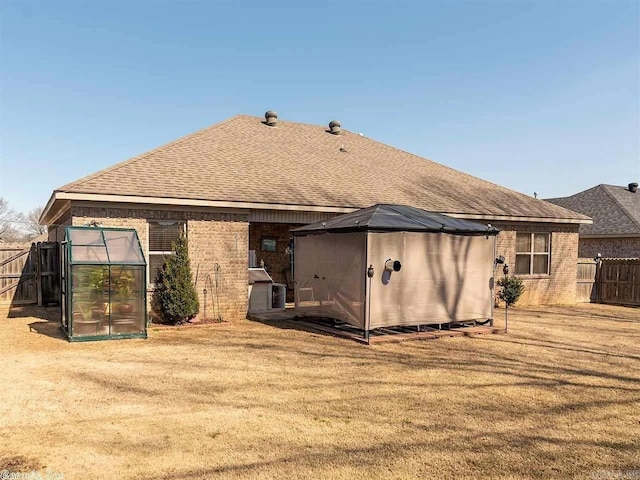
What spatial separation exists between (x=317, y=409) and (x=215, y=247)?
24.5ft

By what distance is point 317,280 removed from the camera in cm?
1128

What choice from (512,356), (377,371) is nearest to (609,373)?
(512,356)

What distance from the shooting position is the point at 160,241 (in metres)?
11.8

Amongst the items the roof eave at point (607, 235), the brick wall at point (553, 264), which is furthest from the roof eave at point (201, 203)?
the roof eave at point (607, 235)

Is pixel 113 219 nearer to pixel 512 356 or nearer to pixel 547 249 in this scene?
pixel 512 356

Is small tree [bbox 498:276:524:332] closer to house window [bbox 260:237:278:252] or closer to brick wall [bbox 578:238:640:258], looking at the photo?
house window [bbox 260:237:278:252]

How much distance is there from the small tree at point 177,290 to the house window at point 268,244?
19.2ft

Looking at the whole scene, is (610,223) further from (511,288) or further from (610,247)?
(511,288)

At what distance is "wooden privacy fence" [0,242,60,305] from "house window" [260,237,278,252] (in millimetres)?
6750

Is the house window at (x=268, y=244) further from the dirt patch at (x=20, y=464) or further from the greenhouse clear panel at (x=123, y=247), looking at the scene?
the dirt patch at (x=20, y=464)

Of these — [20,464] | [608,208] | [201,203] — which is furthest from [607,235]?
[20,464]

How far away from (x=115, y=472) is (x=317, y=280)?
7.59 m

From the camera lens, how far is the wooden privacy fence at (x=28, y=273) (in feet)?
47.8

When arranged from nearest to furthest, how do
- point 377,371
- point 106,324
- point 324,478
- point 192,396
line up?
1. point 324,478
2. point 192,396
3. point 377,371
4. point 106,324
